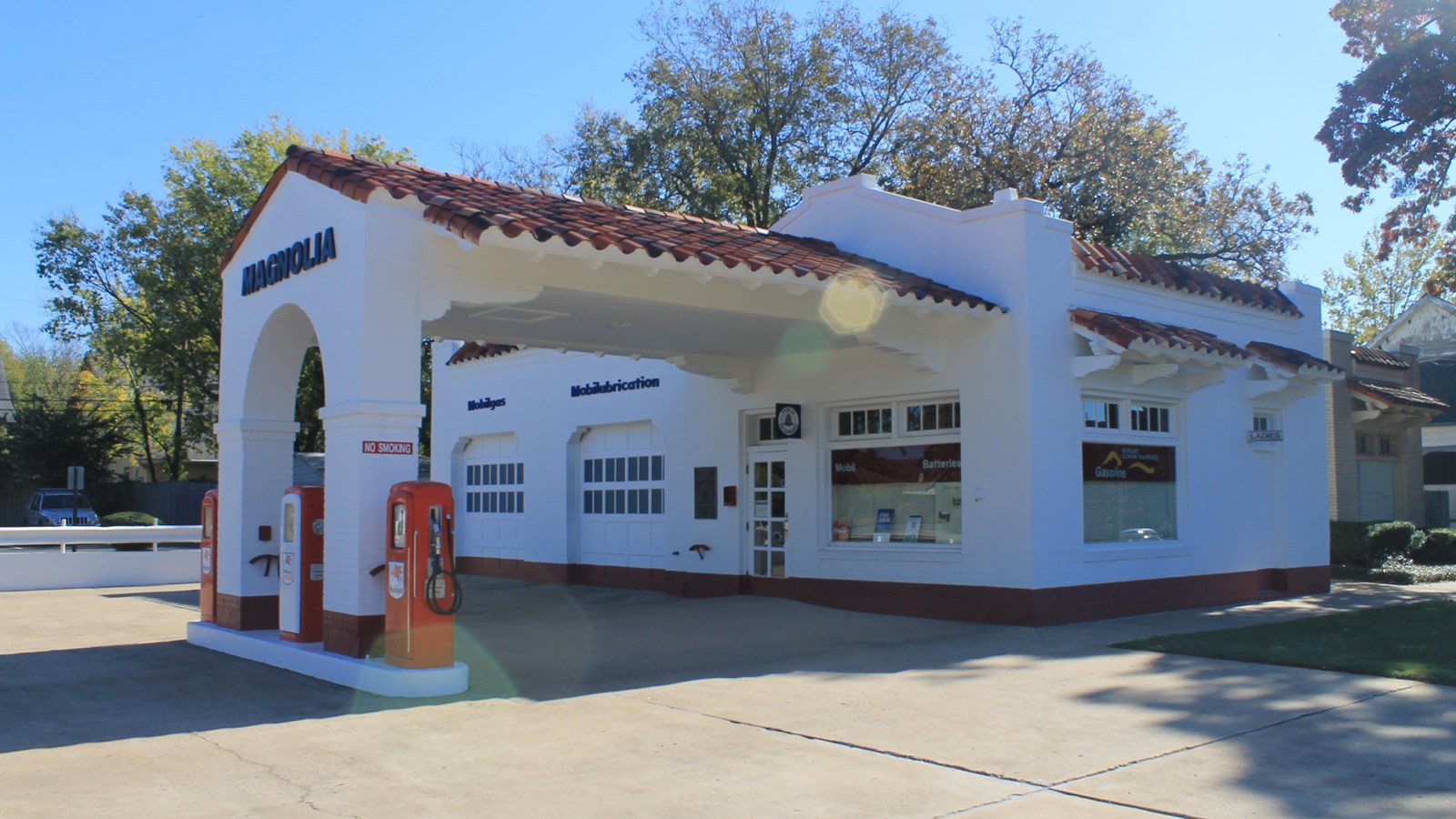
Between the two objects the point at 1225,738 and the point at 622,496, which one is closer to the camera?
the point at 1225,738

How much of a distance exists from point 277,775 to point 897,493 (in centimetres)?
905

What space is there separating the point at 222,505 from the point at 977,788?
8984mm

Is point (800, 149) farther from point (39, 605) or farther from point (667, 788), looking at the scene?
point (667, 788)

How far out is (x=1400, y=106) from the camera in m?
19.2

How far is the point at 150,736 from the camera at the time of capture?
24.6 feet

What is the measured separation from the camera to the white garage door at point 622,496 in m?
17.8

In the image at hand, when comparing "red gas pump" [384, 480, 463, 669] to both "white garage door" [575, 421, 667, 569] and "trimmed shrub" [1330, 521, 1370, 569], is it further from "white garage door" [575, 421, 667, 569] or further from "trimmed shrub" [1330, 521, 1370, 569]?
"trimmed shrub" [1330, 521, 1370, 569]

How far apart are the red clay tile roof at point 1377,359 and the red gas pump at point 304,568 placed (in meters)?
21.5

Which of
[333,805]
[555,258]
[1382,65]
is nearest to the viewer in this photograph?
[333,805]

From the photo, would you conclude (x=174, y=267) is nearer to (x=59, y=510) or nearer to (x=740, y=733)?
(x=59, y=510)

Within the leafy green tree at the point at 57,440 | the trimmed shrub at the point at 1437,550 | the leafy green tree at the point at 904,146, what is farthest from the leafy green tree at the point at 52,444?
the trimmed shrub at the point at 1437,550

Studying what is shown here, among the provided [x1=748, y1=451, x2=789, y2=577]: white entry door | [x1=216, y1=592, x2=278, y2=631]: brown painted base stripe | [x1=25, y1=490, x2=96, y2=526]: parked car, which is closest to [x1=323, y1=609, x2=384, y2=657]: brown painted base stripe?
[x1=216, y1=592, x2=278, y2=631]: brown painted base stripe

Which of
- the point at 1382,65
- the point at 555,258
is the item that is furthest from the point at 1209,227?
the point at 555,258

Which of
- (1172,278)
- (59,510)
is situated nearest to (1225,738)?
(1172,278)
